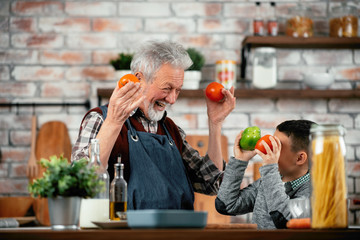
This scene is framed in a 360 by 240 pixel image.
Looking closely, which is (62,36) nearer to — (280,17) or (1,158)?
(1,158)

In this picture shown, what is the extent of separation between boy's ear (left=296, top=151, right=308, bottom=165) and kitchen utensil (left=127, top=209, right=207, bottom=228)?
94 cm

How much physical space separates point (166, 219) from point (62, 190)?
26 cm

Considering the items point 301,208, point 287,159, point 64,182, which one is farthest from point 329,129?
point 287,159

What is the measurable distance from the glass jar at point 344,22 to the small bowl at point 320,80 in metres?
0.29

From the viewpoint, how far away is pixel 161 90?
7.11 feet

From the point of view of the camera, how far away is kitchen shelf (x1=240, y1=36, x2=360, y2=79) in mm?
3285

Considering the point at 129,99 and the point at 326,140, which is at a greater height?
the point at 129,99

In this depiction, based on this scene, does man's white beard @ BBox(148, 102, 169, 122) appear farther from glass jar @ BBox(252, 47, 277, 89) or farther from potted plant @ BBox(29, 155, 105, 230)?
glass jar @ BBox(252, 47, 277, 89)

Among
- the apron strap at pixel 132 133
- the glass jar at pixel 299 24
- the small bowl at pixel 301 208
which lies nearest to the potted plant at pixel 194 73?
the glass jar at pixel 299 24

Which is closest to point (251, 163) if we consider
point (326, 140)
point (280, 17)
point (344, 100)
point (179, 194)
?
point (344, 100)

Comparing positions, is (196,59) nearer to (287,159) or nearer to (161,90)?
(161,90)

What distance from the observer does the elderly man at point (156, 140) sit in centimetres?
191

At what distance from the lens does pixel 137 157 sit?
201 centimetres

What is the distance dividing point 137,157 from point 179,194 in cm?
21
